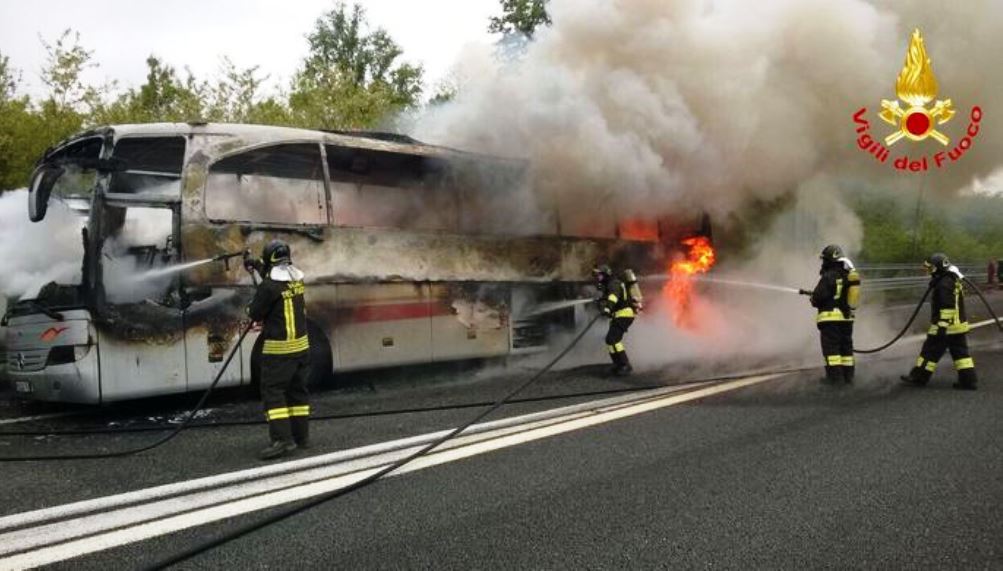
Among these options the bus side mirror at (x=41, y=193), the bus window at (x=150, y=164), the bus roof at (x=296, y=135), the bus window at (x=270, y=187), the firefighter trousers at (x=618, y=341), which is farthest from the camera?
the firefighter trousers at (x=618, y=341)

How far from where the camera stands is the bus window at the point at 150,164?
6.51 metres

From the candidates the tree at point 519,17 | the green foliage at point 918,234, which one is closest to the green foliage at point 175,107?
the tree at point 519,17

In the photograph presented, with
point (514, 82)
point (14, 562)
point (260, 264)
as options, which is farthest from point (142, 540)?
point (514, 82)

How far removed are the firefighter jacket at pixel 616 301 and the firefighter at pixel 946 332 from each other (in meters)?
3.07

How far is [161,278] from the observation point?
643 centimetres

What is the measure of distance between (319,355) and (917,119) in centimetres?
990

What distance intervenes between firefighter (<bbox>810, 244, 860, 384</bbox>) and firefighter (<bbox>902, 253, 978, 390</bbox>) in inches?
26.8

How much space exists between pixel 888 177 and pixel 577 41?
6.04m

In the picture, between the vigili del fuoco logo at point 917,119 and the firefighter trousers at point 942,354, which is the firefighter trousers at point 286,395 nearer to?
the firefighter trousers at point 942,354

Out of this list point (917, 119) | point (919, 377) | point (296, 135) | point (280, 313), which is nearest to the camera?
point (280, 313)

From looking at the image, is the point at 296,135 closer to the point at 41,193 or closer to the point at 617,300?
the point at 41,193

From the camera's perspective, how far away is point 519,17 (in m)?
32.9

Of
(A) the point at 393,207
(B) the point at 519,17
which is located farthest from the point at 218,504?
(B) the point at 519,17

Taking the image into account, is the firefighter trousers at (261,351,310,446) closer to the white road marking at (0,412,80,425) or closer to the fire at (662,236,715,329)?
the white road marking at (0,412,80,425)
